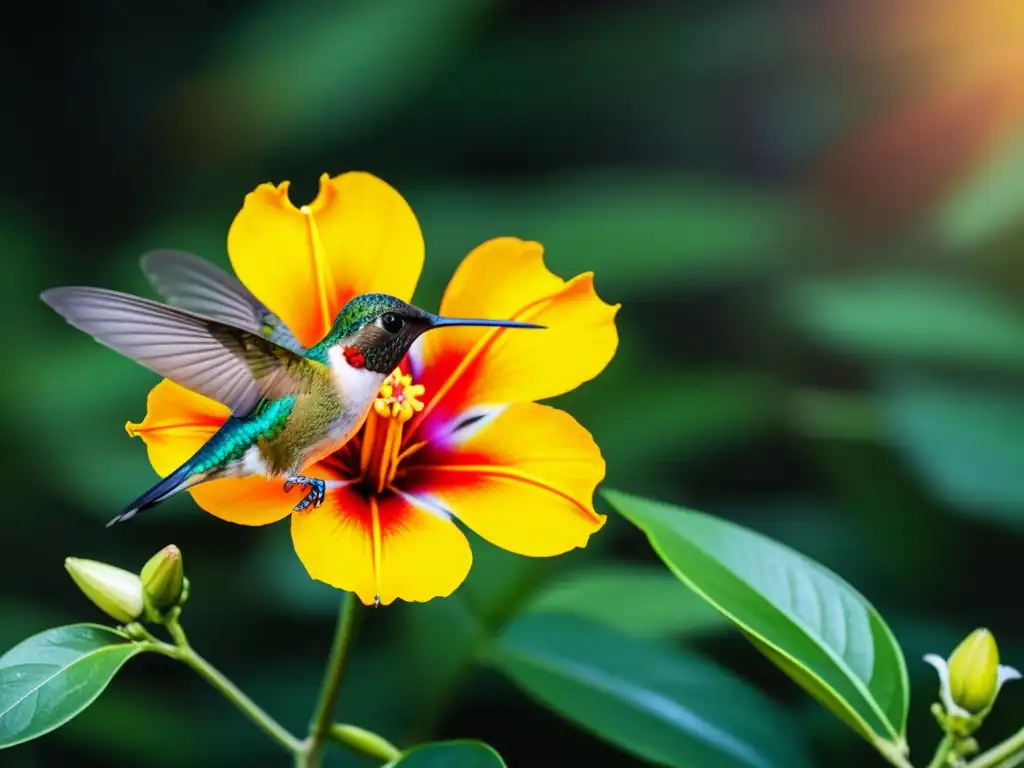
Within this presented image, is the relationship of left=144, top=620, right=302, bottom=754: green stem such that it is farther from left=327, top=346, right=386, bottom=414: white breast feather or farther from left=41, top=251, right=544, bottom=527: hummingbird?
left=327, top=346, right=386, bottom=414: white breast feather

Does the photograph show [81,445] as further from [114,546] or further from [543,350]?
[543,350]

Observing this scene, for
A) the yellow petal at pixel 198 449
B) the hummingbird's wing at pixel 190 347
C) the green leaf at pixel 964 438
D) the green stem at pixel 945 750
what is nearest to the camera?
the hummingbird's wing at pixel 190 347

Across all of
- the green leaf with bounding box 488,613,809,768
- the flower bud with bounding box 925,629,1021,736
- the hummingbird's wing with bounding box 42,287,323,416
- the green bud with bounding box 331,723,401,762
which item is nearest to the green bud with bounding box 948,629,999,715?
the flower bud with bounding box 925,629,1021,736

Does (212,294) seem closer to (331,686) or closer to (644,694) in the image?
(331,686)

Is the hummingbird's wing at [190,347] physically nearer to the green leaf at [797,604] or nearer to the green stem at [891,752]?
the green leaf at [797,604]

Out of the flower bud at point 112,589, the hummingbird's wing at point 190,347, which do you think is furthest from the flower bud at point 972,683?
the flower bud at point 112,589

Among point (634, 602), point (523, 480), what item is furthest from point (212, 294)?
point (634, 602)
